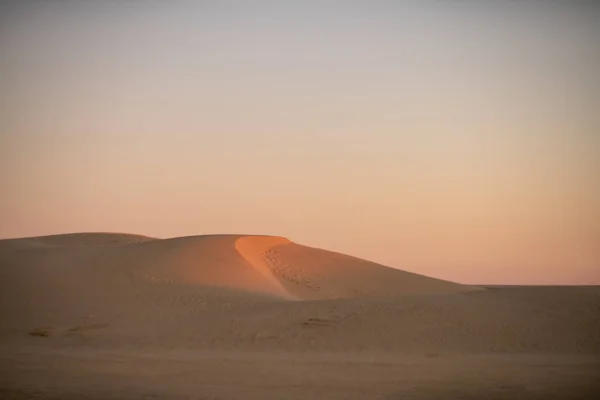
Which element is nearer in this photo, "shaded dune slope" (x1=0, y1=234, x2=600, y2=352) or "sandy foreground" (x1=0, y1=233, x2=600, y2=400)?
"sandy foreground" (x1=0, y1=233, x2=600, y2=400)

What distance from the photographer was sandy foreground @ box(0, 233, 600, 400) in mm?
12875

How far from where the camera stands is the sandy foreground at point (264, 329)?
12.9 metres

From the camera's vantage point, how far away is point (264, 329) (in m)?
20.5

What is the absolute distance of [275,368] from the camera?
15102 mm

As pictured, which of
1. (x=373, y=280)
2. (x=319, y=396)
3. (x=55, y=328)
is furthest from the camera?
(x=373, y=280)

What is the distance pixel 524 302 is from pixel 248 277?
38.0 ft

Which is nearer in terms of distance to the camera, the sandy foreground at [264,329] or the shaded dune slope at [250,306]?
the sandy foreground at [264,329]

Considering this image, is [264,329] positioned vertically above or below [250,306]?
below

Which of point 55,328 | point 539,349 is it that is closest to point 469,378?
point 539,349

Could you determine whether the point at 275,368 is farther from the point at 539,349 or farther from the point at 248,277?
the point at 248,277

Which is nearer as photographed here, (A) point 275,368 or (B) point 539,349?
(A) point 275,368

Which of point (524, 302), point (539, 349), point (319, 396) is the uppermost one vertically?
point (524, 302)

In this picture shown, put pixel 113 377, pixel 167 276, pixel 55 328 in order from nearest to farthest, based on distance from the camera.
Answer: pixel 113 377 → pixel 55 328 → pixel 167 276

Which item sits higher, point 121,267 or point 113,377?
point 121,267
